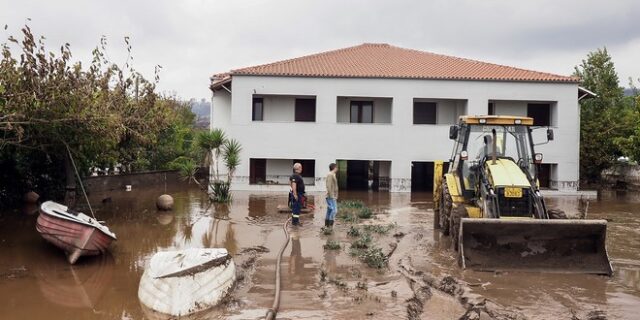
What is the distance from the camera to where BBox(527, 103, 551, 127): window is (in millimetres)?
25703

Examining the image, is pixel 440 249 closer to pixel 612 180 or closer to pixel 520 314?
pixel 520 314

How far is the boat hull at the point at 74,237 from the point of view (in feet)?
31.8

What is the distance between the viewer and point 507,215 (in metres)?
9.46

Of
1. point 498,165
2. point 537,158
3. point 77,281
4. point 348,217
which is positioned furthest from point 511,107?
point 77,281

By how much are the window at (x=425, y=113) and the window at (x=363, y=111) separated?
2.24 metres

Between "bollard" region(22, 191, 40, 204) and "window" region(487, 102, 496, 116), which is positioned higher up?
"window" region(487, 102, 496, 116)

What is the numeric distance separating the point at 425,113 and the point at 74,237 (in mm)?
19339

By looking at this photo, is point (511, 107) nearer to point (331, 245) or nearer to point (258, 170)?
point (258, 170)

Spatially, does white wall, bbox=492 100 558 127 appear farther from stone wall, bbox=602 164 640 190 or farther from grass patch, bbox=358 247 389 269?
grass patch, bbox=358 247 389 269

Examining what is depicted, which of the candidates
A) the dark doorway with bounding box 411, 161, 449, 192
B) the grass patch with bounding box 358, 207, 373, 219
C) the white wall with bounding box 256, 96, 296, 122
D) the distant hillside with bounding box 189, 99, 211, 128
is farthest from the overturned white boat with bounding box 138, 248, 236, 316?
the distant hillside with bounding box 189, 99, 211, 128

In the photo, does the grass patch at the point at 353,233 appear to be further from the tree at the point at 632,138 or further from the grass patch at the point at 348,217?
the tree at the point at 632,138

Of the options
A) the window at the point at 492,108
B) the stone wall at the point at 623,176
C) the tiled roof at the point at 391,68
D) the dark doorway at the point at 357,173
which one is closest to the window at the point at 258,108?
the tiled roof at the point at 391,68

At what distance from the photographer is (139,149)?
24.9 meters

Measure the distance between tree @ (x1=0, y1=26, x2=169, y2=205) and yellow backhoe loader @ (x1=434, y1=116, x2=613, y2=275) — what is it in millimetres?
8649
